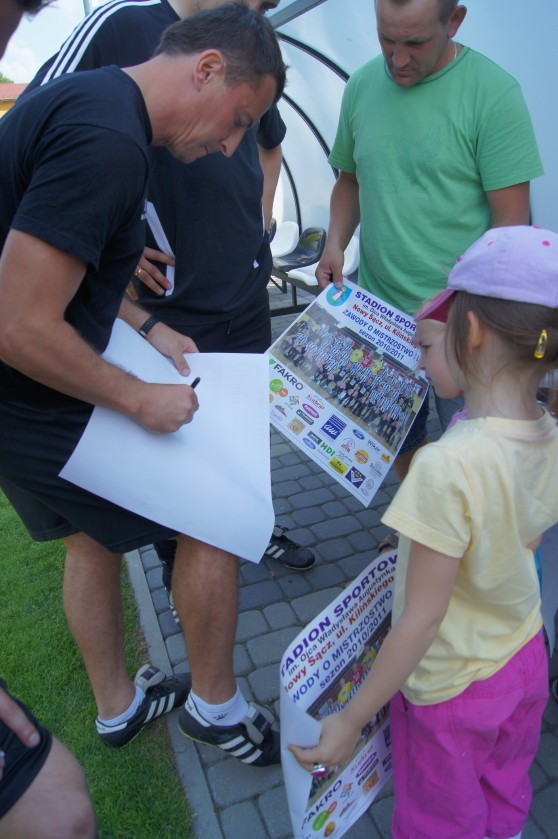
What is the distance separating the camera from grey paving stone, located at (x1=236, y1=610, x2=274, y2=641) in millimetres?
2549

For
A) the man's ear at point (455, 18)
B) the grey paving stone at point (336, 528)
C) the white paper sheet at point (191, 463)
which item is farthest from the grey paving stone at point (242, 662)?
the man's ear at point (455, 18)

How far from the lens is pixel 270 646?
2.49 m

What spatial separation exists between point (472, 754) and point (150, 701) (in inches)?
45.7

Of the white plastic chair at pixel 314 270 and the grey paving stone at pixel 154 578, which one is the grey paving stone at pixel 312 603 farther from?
the white plastic chair at pixel 314 270

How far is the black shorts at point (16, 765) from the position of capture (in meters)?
1.16

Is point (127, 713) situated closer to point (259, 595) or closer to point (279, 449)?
point (259, 595)

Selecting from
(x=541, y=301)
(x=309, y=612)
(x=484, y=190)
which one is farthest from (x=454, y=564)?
(x=309, y=612)

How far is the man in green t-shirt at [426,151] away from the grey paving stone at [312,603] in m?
0.80

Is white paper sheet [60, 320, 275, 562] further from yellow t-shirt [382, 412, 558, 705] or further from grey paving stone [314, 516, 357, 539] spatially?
grey paving stone [314, 516, 357, 539]

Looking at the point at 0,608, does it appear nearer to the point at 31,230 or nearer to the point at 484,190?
the point at 31,230

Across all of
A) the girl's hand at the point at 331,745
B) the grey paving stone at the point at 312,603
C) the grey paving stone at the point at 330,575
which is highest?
the girl's hand at the point at 331,745

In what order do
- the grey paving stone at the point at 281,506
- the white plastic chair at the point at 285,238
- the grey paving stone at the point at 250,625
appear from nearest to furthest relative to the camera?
the grey paving stone at the point at 250,625, the grey paving stone at the point at 281,506, the white plastic chair at the point at 285,238

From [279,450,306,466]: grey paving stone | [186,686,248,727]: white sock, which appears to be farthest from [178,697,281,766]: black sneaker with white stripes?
[279,450,306,466]: grey paving stone

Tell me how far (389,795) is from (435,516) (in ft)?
4.14
